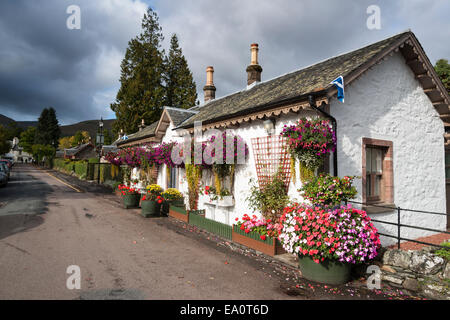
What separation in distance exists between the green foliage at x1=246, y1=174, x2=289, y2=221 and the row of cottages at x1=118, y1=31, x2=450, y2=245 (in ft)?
0.93

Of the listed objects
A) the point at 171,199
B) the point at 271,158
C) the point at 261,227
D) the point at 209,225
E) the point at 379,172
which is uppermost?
the point at 271,158

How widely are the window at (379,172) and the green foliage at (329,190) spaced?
2.12 meters

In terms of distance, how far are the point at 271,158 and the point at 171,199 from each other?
5.66m

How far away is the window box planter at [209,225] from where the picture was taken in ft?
26.5

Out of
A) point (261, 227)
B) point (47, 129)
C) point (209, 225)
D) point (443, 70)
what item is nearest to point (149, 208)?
point (209, 225)

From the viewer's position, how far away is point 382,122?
774 cm

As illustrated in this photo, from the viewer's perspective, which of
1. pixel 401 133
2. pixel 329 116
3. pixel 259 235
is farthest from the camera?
pixel 401 133

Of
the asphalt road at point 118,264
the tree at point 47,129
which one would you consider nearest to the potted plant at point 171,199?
the asphalt road at point 118,264

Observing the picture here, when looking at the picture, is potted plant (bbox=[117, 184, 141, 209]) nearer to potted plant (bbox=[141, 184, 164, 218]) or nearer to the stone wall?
potted plant (bbox=[141, 184, 164, 218])

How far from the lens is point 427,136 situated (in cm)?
888

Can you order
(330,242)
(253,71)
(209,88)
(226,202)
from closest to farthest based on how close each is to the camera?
(330,242) < (226,202) < (253,71) < (209,88)

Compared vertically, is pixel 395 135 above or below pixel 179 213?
above

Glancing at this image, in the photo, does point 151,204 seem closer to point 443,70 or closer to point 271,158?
point 271,158
